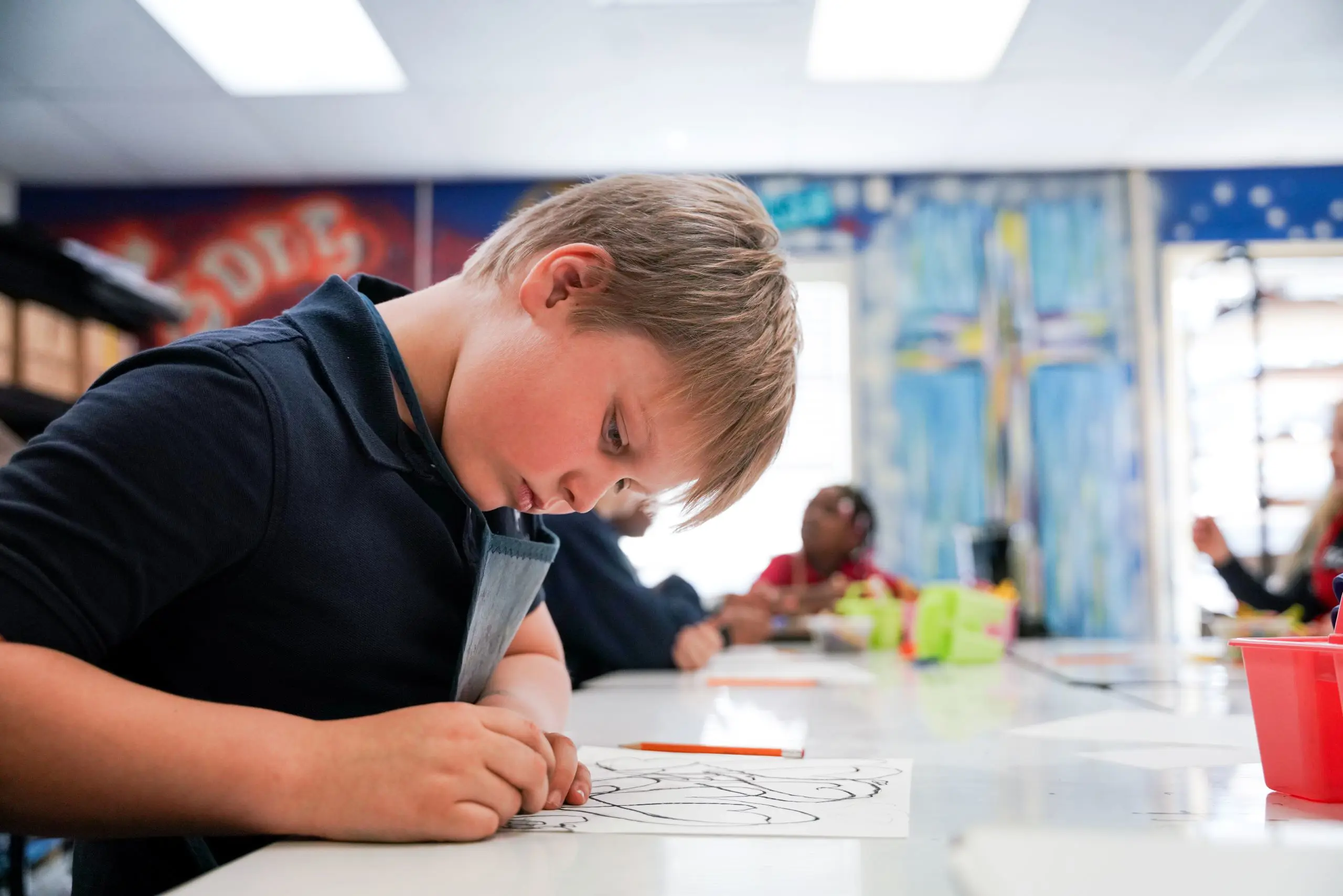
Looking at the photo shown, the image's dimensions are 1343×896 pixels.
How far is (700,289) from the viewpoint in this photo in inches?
28.3

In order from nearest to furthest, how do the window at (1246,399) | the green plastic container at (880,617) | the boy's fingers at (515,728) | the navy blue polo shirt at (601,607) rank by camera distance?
the boy's fingers at (515,728), the navy blue polo shirt at (601,607), the green plastic container at (880,617), the window at (1246,399)

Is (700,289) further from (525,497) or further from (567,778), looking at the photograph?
(567,778)

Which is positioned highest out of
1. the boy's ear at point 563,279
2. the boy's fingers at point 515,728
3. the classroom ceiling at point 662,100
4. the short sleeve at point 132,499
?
the classroom ceiling at point 662,100

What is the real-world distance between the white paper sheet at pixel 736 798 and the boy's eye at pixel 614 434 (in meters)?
0.23

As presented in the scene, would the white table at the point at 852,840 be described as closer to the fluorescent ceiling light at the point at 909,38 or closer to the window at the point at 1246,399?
the fluorescent ceiling light at the point at 909,38

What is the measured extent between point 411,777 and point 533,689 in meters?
0.33

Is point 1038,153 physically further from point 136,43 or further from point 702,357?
point 702,357

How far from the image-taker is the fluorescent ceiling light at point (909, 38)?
2895mm

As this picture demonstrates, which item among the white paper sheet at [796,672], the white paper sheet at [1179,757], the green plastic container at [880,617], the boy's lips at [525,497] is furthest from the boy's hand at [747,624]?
the boy's lips at [525,497]

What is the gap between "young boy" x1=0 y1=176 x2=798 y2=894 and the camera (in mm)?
509

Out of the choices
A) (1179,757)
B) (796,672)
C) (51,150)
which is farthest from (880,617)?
(51,150)

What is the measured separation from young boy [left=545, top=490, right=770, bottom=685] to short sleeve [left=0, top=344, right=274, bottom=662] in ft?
3.28

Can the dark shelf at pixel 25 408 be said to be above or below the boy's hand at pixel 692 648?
above

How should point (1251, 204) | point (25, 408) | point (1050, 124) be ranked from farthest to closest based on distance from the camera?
1. point (1251, 204)
2. point (1050, 124)
3. point (25, 408)
